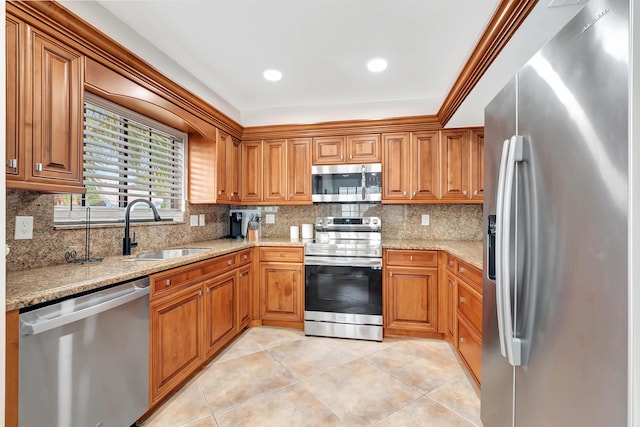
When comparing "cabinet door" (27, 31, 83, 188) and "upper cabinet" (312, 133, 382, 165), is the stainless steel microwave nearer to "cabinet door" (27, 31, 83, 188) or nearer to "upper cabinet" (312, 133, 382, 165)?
"upper cabinet" (312, 133, 382, 165)

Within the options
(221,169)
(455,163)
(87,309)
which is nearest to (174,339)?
(87,309)

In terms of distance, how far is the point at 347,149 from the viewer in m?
3.36

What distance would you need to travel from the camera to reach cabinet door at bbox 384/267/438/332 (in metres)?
2.89

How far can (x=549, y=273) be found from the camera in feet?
2.97

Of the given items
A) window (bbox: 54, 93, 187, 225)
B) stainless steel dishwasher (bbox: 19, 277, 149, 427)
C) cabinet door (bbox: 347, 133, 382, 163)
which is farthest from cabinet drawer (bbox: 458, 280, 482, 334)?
window (bbox: 54, 93, 187, 225)

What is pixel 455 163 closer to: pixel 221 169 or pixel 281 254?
pixel 281 254

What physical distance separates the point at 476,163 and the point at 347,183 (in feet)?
4.37

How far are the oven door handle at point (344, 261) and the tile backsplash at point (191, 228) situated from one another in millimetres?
725

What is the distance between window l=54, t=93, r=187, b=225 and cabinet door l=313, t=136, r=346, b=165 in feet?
4.54

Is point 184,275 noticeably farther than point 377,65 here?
No

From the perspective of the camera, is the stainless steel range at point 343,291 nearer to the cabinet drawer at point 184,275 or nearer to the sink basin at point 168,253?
the cabinet drawer at point 184,275

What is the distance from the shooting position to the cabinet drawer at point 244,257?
2900 mm

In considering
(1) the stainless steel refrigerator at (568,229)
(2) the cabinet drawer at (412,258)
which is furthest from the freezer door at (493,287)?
(2) the cabinet drawer at (412,258)

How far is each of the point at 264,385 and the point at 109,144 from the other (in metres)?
2.10
